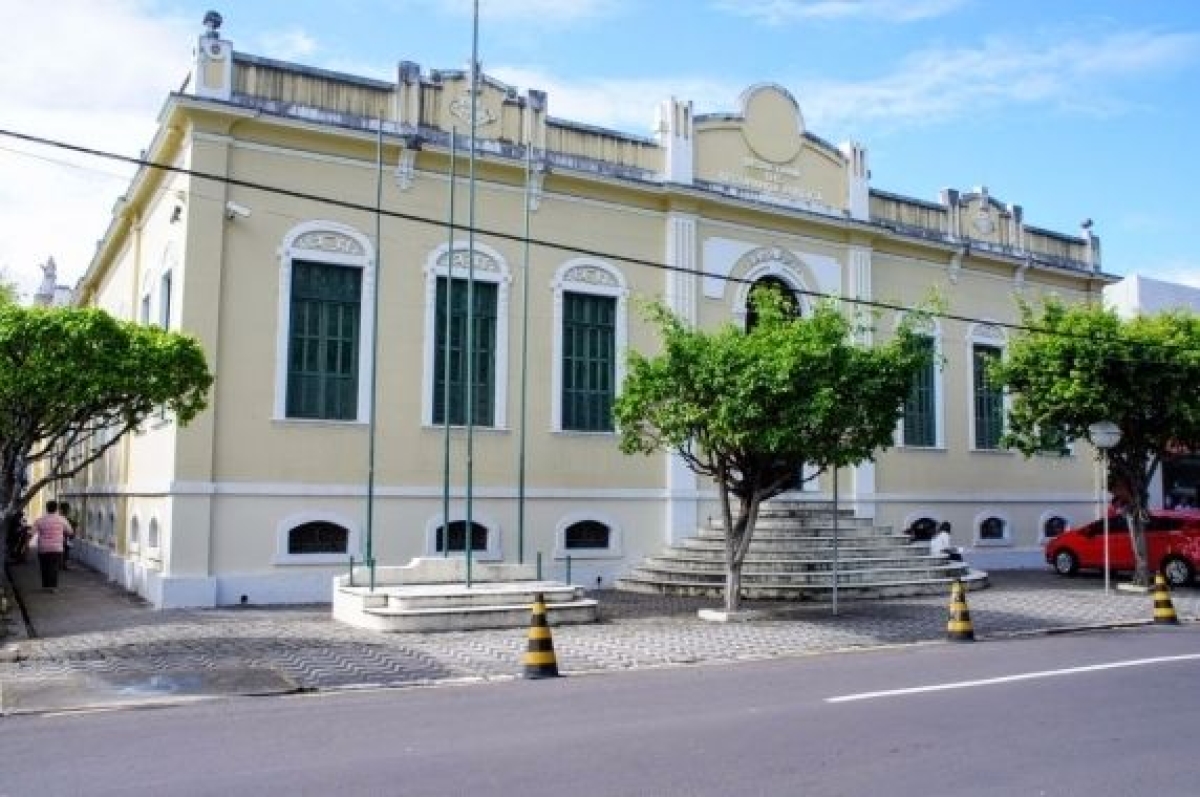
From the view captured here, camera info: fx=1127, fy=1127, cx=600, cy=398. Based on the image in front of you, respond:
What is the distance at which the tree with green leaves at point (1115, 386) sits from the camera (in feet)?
62.2

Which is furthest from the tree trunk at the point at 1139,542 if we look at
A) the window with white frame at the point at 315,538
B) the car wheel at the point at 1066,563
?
the window with white frame at the point at 315,538

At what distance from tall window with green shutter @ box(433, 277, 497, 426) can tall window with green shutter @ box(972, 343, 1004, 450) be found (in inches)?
464

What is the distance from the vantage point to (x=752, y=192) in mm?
21453

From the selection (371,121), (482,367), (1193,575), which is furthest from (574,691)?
(1193,575)

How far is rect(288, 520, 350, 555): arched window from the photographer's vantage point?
16969 millimetres

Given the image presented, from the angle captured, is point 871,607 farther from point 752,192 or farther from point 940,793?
point 940,793

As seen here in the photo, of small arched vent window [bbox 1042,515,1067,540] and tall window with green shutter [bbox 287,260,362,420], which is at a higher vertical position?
tall window with green shutter [bbox 287,260,362,420]

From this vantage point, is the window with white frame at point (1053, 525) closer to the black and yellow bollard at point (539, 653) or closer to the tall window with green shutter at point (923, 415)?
the tall window with green shutter at point (923, 415)

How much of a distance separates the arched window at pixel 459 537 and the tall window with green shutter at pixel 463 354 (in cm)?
166

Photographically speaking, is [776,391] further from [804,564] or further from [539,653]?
[804,564]

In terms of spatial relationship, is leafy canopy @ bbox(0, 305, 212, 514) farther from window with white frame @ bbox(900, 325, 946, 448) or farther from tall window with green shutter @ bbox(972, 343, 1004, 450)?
tall window with green shutter @ bbox(972, 343, 1004, 450)

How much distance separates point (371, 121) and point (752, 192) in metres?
7.51

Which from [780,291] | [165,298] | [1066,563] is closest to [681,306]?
[780,291]

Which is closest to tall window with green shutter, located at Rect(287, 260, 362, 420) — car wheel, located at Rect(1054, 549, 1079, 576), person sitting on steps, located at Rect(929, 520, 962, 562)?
person sitting on steps, located at Rect(929, 520, 962, 562)
